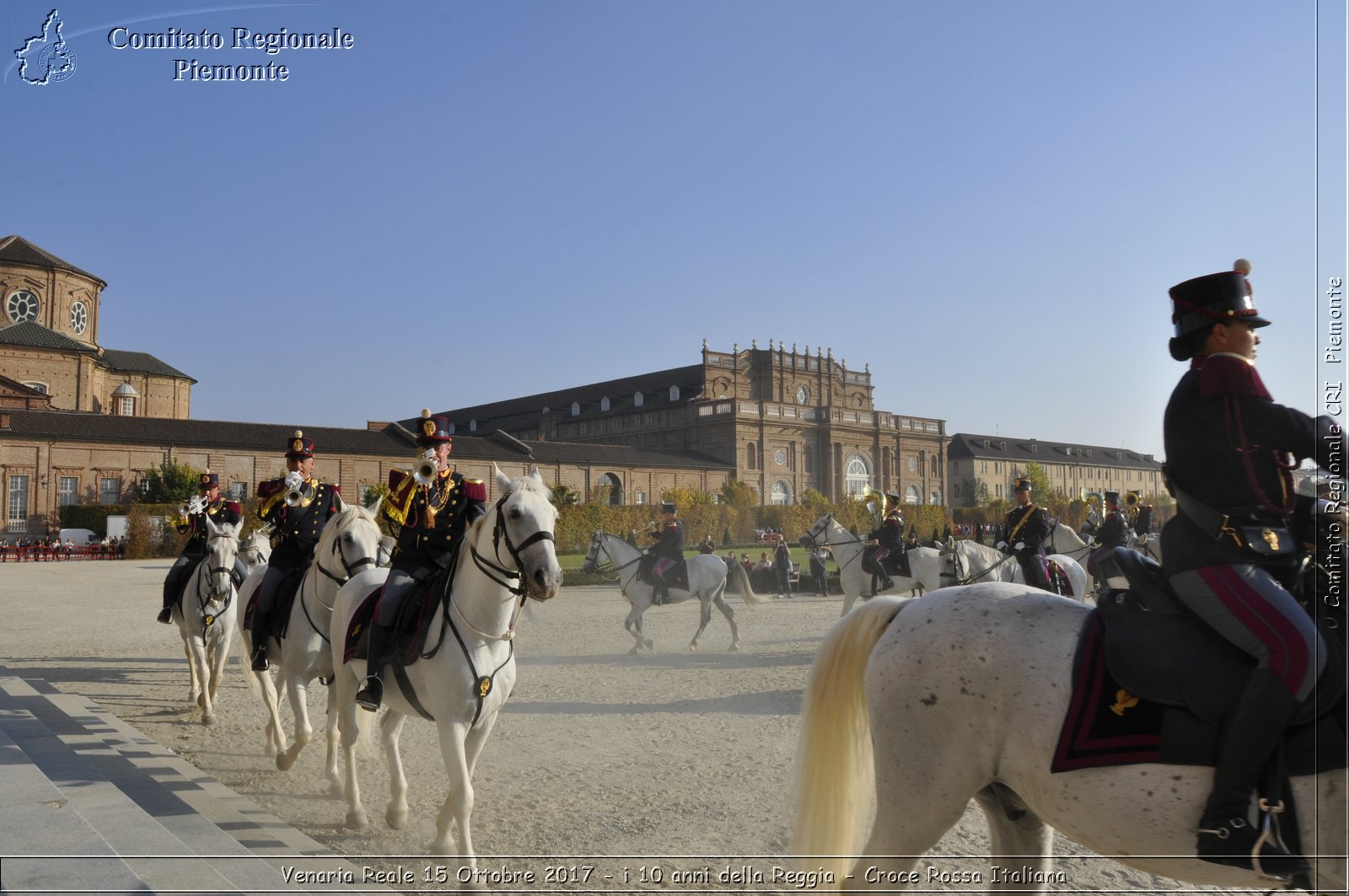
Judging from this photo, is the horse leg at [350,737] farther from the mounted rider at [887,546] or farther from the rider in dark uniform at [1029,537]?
the mounted rider at [887,546]

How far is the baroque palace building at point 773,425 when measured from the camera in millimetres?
79000

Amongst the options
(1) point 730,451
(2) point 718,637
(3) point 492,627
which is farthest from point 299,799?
(1) point 730,451

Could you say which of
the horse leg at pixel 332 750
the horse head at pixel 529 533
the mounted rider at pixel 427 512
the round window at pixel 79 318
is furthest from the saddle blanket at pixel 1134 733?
the round window at pixel 79 318

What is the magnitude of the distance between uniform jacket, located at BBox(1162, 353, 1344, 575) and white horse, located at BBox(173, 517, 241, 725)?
9.57 meters

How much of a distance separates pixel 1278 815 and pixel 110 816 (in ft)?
17.8

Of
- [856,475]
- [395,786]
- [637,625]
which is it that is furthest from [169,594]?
[856,475]

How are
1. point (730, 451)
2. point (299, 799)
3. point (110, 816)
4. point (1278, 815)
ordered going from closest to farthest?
point (1278, 815) → point (110, 816) → point (299, 799) → point (730, 451)

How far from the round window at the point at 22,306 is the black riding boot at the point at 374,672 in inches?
3044

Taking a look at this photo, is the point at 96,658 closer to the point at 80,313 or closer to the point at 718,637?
the point at 718,637

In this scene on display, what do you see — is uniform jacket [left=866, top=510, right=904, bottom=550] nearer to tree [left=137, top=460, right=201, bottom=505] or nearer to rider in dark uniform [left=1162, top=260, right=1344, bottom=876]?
rider in dark uniform [left=1162, top=260, right=1344, bottom=876]

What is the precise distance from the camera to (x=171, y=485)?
48438 millimetres

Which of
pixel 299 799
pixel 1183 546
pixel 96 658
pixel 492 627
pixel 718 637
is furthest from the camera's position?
pixel 718 637

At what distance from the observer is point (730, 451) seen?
7719 cm

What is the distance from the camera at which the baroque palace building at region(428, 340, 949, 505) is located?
7900 centimetres
